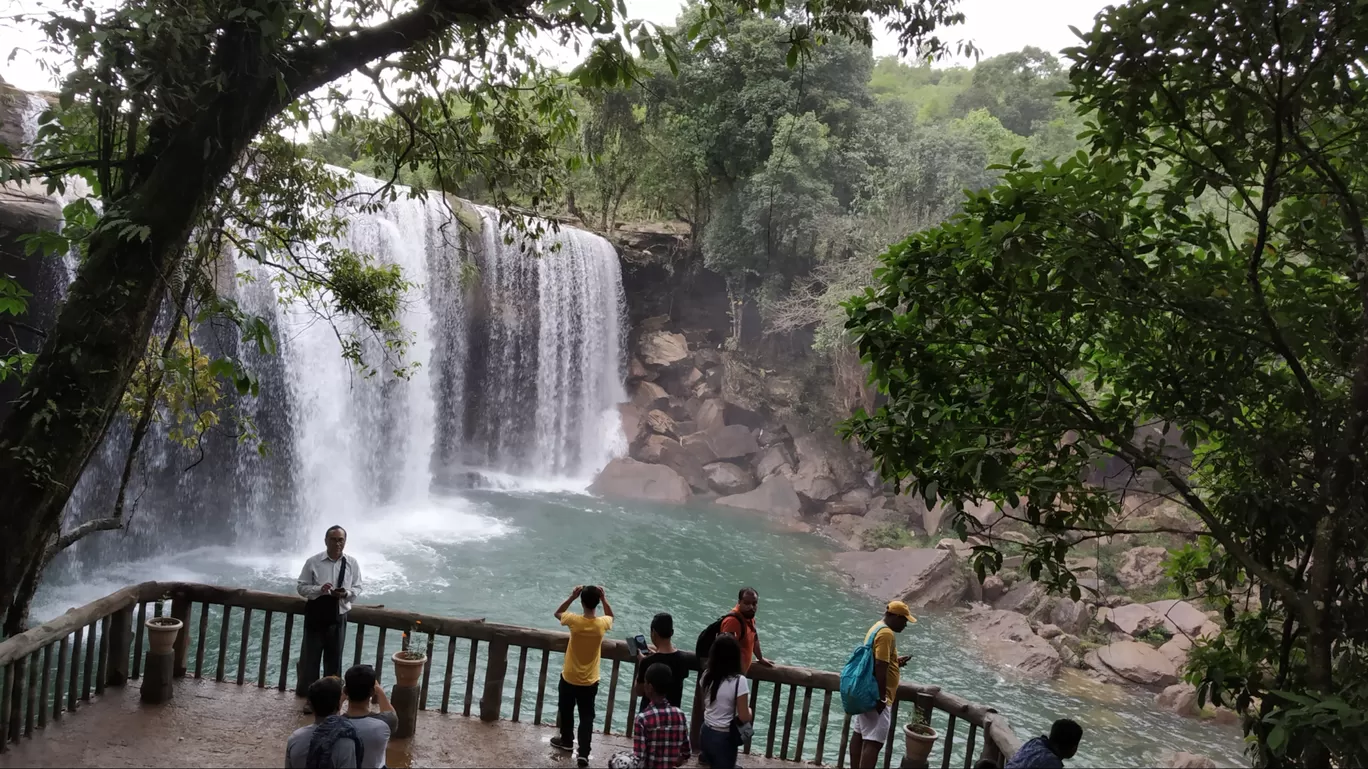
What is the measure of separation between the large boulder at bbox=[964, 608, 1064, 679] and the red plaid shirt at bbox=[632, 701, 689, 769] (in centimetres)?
1041

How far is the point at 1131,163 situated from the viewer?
3480 mm

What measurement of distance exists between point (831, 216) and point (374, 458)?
12421 mm

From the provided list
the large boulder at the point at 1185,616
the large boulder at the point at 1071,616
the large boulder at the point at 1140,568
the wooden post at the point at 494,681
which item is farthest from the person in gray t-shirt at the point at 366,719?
the large boulder at the point at 1140,568

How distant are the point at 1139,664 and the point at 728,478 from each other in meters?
12.0

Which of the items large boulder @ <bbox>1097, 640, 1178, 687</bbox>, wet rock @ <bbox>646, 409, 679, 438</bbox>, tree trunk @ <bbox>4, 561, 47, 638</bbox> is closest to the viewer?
tree trunk @ <bbox>4, 561, 47, 638</bbox>

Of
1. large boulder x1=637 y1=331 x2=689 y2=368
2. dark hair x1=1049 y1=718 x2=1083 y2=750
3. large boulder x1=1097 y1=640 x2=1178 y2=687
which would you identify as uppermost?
large boulder x1=637 y1=331 x2=689 y2=368

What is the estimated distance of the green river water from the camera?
11344 millimetres

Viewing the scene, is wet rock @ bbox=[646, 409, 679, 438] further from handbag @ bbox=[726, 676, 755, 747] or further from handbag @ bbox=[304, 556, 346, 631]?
handbag @ bbox=[726, 676, 755, 747]

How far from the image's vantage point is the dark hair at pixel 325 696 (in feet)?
11.9

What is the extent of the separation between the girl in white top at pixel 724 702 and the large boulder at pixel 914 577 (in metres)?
11.6

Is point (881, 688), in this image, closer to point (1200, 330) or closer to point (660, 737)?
point (660, 737)

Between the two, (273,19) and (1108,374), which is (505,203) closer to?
(273,19)

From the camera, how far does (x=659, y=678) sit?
13.2 feet

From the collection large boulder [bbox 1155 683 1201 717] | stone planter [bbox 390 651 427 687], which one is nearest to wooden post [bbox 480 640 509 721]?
stone planter [bbox 390 651 427 687]
